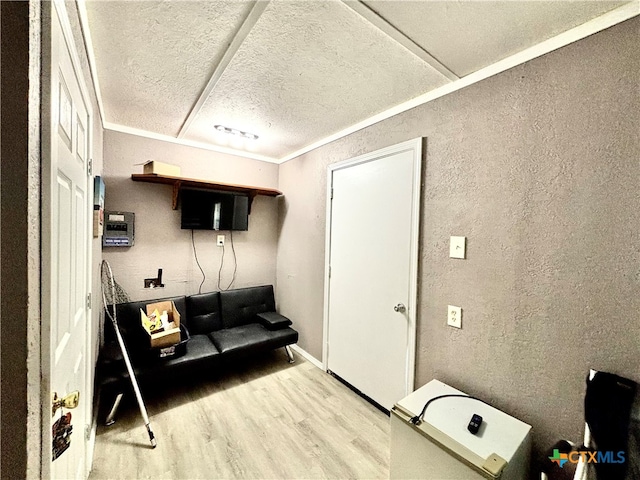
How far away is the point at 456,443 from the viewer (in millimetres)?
1178

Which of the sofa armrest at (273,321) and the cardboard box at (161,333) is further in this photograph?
the sofa armrest at (273,321)

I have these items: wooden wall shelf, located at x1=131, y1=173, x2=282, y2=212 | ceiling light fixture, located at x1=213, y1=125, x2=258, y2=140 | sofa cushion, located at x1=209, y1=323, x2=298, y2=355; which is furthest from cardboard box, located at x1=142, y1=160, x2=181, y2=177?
sofa cushion, located at x1=209, y1=323, x2=298, y2=355

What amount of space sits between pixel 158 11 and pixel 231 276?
8.03 feet

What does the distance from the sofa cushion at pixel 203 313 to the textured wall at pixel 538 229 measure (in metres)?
2.04

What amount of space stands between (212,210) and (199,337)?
1.29 m

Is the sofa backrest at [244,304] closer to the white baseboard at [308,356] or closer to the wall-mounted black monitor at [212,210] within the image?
the white baseboard at [308,356]

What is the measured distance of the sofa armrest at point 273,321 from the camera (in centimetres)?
274

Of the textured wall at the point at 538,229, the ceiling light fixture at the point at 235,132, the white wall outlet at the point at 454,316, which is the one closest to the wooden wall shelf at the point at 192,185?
the ceiling light fixture at the point at 235,132

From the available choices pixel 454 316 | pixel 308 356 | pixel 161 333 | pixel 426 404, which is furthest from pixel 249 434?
pixel 454 316

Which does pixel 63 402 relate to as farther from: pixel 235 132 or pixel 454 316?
pixel 235 132

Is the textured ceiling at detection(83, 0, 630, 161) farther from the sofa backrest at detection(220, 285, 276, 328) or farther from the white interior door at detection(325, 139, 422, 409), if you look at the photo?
the sofa backrest at detection(220, 285, 276, 328)

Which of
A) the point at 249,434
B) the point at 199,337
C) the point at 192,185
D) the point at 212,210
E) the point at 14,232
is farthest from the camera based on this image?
the point at 212,210

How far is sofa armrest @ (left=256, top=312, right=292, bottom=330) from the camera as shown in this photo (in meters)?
2.74

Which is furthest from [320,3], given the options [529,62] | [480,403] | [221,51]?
[480,403]
